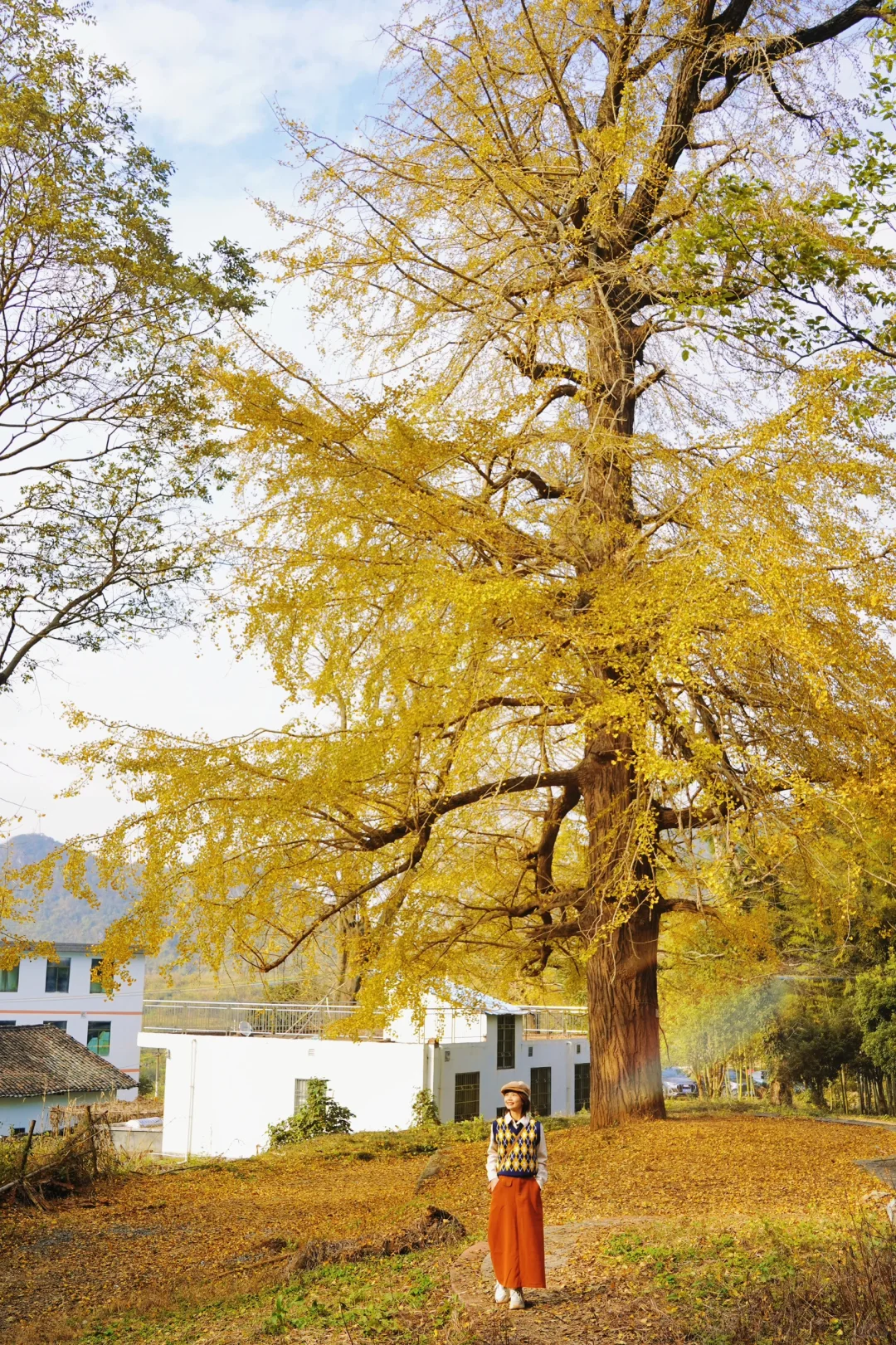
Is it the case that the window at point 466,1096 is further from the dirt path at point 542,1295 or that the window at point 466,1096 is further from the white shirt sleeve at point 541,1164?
the white shirt sleeve at point 541,1164

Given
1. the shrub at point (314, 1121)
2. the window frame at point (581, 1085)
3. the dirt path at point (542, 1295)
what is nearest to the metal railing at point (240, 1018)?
the shrub at point (314, 1121)

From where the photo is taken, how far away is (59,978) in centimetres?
4534

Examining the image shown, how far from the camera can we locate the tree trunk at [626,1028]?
1238cm

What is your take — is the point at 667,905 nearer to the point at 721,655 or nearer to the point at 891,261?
the point at 721,655

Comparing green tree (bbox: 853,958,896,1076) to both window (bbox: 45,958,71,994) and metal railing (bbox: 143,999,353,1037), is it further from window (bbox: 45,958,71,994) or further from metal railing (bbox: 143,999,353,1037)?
window (bbox: 45,958,71,994)

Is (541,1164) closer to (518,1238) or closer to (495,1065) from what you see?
(518,1238)

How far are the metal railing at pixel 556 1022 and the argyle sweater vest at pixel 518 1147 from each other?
79.0ft

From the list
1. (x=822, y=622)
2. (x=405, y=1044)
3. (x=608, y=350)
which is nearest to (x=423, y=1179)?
(x=822, y=622)

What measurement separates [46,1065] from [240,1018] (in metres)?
10.1

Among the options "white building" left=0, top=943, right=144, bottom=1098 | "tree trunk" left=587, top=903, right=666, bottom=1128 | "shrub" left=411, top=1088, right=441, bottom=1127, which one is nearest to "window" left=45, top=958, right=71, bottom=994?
"white building" left=0, top=943, right=144, bottom=1098

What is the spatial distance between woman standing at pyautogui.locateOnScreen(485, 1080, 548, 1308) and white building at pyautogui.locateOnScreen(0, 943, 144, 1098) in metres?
40.0

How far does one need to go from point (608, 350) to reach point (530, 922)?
7.54 meters

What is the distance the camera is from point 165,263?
11.0 meters

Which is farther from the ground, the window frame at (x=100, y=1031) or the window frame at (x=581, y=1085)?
the window frame at (x=100, y=1031)
